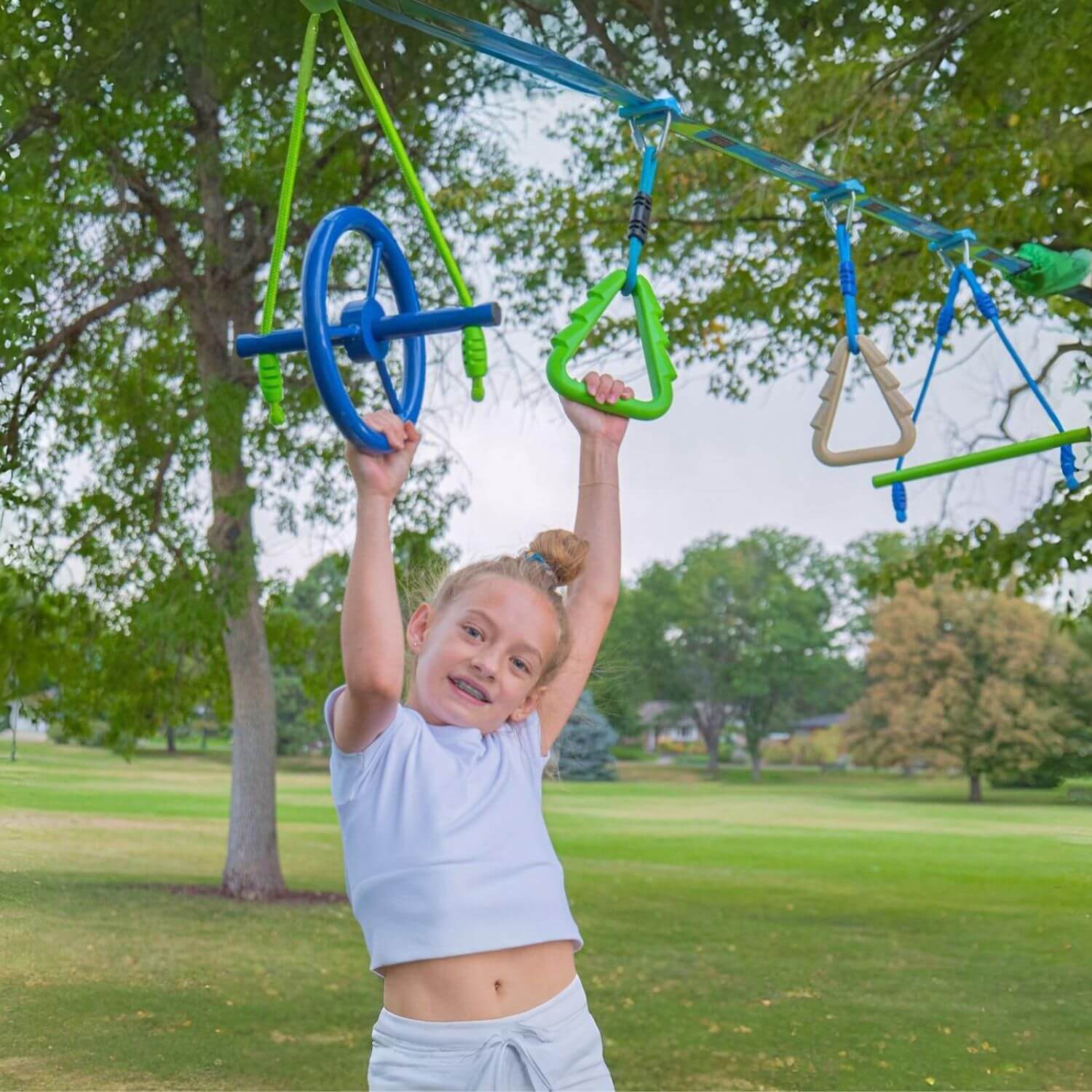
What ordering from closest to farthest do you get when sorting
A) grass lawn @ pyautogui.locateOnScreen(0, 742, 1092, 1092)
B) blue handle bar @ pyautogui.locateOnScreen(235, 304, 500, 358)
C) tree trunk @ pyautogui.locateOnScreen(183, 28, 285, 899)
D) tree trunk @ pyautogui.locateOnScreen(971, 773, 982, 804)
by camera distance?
blue handle bar @ pyautogui.locateOnScreen(235, 304, 500, 358)
grass lawn @ pyautogui.locateOnScreen(0, 742, 1092, 1092)
tree trunk @ pyautogui.locateOnScreen(183, 28, 285, 899)
tree trunk @ pyautogui.locateOnScreen(971, 773, 982, 804)

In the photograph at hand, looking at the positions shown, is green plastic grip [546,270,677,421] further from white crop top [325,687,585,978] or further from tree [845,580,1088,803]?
tree [845,580,1088,803]

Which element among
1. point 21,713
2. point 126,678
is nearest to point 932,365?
point 21,713

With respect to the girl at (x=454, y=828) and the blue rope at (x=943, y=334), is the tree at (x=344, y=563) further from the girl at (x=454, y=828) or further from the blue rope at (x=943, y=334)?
the girl at (x=454, y=828)

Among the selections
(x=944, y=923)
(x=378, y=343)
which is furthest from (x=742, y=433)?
(x=378, y=343)

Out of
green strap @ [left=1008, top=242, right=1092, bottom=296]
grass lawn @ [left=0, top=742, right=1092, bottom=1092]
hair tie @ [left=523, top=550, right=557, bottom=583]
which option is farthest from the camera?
grass lawn @ [left=0, top=742, right=1092, bottom=1092]

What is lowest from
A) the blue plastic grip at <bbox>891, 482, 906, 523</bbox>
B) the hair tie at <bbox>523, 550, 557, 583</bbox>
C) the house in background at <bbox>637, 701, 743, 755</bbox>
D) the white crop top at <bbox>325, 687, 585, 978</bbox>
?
the house in background at <bbox>637, 701, 743, 755</bbox>

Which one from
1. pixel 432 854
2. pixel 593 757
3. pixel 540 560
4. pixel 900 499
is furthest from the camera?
pixel 593 757

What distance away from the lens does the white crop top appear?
1286mm

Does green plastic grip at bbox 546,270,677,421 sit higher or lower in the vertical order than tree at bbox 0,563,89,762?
higher

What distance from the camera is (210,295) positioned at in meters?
5.61

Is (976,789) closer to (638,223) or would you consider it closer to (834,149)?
(834,149)

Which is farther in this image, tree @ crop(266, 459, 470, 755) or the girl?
tree @ crop(266, 459, 470, 755)

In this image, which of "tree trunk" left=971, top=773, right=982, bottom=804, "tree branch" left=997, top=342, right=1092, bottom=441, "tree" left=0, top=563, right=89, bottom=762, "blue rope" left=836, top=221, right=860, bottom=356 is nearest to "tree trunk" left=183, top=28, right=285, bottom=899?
"tree" left=0, top=563, right=89, bottom=762

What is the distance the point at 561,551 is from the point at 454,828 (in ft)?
1.16
